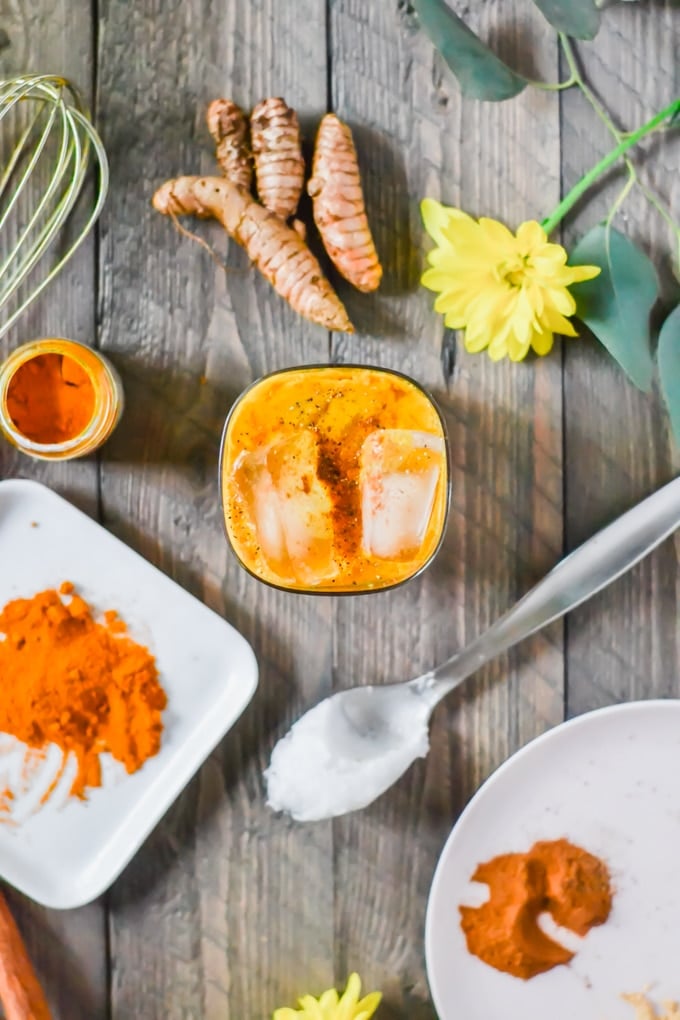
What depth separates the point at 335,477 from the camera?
0.68 m

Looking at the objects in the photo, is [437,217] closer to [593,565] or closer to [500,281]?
[500,281]

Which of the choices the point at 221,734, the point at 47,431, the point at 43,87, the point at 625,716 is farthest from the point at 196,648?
the point at 43,87

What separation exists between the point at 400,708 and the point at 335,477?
8.3 inches

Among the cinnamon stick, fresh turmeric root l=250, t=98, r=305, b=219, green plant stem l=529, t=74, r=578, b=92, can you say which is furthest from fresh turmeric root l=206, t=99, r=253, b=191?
the cinnamon stick

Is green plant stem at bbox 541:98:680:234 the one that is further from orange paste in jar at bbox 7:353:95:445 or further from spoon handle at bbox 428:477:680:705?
orange paste in jar at bbox 7:353:95:445

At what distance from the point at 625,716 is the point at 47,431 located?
51 cm

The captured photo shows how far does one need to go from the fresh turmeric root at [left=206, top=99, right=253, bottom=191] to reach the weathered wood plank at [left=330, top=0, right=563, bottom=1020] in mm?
90

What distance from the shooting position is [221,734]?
2.51 feet

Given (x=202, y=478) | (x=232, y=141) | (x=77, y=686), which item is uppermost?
(x=232, y=141)

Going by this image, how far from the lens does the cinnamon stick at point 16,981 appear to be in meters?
0.76

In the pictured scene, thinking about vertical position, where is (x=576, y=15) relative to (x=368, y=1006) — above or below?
above

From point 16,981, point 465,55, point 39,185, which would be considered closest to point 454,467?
point 465,55

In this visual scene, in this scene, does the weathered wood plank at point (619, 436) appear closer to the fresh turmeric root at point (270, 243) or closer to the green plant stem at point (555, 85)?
the green plant stem at point (555, 85)

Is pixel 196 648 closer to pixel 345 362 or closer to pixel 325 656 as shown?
pixel 325 656
